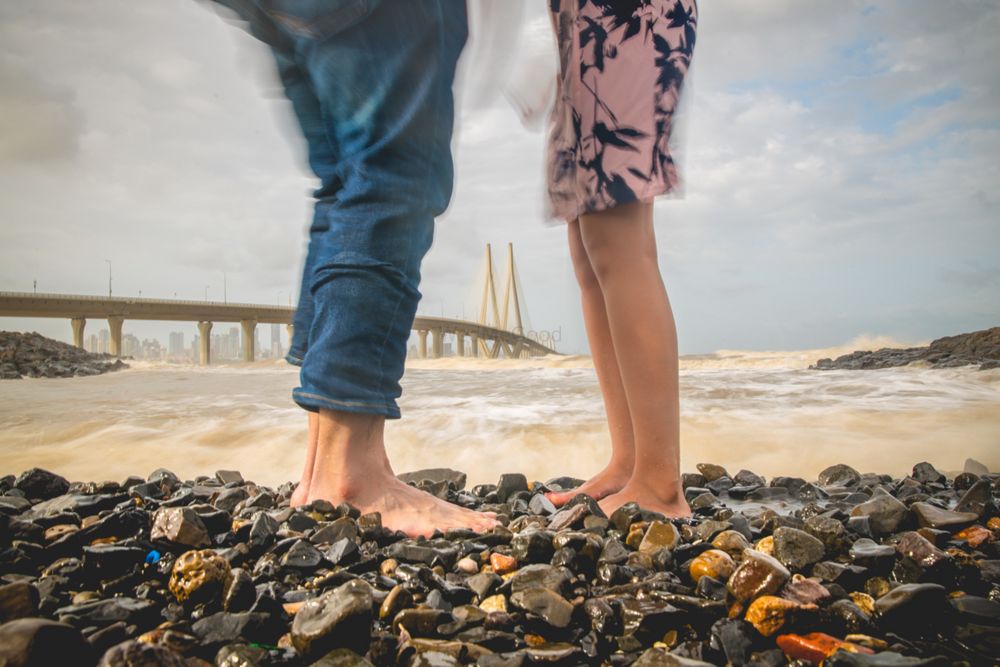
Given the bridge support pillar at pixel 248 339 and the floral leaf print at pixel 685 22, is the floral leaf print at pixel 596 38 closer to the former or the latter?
the floral leaf print at pixel 685 22

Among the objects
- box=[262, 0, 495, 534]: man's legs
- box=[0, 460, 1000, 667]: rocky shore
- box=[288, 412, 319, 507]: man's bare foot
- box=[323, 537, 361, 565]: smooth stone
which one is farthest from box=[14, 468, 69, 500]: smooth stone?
box=[323, 537, 361, 565]: smooth stone

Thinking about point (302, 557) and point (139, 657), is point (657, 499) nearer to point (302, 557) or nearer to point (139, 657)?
point (302, 557)

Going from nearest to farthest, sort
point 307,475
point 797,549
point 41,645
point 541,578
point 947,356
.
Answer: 1. point 41,645
2. point 541,578
3. point 797,549
4. point 307,475
5. point 947,356

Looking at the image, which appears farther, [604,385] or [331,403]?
[604,385]

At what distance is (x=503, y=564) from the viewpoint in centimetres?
120

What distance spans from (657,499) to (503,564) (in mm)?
625

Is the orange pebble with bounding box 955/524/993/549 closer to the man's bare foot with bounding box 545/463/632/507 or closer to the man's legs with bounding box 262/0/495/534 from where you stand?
the man's bare foot with bounding box 545/463/632/507

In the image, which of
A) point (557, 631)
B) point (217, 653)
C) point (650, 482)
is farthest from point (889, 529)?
point (217, 653)

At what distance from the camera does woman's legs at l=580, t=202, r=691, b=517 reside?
1.62 meters

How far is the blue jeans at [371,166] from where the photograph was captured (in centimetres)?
157

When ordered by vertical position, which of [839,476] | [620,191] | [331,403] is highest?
[620,191]

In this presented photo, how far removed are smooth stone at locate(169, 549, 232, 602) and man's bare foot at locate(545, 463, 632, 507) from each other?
3.64ft

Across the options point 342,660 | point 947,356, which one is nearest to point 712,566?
point 342,660

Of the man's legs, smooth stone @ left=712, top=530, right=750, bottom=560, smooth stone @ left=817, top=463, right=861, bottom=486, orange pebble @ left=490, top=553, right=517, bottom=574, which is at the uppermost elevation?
the man's legs
